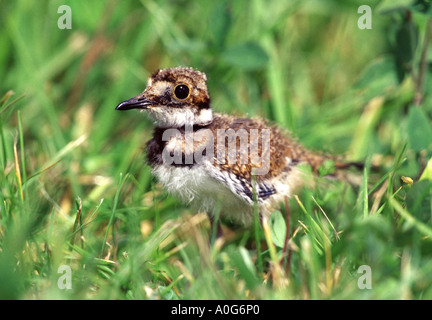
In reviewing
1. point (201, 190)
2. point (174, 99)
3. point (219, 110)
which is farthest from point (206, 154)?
point (219, 110)

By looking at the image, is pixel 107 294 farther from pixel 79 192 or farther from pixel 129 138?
pixel 129 138

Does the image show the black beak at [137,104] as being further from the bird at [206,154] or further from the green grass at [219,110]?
the green grass at [219,110]

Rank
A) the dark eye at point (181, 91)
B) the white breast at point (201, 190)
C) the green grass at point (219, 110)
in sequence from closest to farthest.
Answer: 1. the green grass at point (219, 110)
2. the white breast at point (201, 190)
3. the dark eye at point (181, 91)

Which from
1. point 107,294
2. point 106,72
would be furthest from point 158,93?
point 106,72

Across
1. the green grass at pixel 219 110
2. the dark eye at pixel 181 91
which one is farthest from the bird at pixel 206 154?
the green grass at pixel 219 110

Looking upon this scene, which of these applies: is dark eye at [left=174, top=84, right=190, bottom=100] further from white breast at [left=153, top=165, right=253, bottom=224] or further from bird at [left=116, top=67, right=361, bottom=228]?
white breast at [left=153, top=165, right=253, bottom=224]

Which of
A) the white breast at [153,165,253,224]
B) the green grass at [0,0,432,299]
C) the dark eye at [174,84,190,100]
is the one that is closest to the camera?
the green grass at [0,0,432,299]

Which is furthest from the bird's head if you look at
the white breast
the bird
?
the white breast
